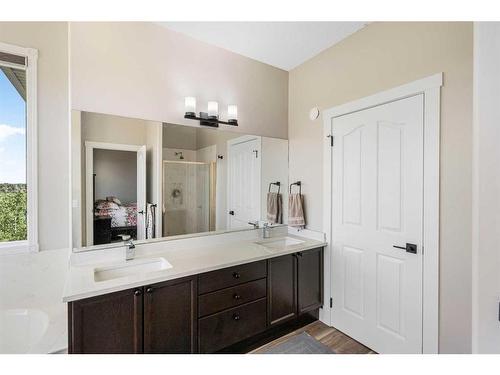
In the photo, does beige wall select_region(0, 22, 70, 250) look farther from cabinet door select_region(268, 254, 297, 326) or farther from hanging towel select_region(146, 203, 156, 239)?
cabinet door select_region(268, 254, 297, 326)

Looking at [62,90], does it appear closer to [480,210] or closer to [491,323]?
[480,210]

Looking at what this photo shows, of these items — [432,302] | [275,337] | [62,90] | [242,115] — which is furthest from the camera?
[242,115]

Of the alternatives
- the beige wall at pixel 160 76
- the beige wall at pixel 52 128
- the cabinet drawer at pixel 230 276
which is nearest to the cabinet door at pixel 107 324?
the cabinet drawer at pixel 230 276

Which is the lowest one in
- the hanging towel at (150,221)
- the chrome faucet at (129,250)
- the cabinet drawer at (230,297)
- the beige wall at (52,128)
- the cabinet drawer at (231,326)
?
the cabinet drawer at (231,326)

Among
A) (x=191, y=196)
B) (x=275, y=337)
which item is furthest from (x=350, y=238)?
(x=191, y=196)

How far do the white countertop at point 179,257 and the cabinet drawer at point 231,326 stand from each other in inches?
14.0

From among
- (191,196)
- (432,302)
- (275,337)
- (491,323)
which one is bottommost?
(275,337)

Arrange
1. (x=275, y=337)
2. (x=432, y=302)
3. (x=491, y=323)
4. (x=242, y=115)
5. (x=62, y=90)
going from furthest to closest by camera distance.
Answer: (x=242, y=115)
(x=275, y=337)
(x=62, y=90)
(x=432, y=302)
(x=491, y=323)

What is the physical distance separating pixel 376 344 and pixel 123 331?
186 centimetres

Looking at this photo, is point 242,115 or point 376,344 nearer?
point 376,344

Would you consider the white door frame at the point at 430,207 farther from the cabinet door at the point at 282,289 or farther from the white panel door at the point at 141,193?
the white panel door at the point at 141,193

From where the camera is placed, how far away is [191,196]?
7.22 ft

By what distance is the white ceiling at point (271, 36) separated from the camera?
197cm
